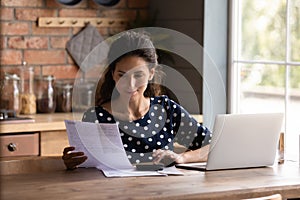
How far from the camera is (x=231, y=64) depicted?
4.74 m

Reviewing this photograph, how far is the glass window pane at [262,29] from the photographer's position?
170 inches

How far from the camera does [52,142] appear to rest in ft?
14.2

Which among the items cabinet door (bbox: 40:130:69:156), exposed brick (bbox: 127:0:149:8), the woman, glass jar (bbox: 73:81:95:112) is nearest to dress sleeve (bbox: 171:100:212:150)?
the woman

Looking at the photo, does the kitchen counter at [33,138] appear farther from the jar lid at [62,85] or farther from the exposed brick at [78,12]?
the exposed brick at [78,12]

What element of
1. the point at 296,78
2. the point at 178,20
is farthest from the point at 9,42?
the point at 296,78

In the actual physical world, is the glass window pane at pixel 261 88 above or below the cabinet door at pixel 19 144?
above

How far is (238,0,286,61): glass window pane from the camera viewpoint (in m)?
4.32

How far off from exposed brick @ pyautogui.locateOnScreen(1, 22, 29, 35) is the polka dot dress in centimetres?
147

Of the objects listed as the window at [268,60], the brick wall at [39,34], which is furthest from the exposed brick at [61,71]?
the window at [268,60]

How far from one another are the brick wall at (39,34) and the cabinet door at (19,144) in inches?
24.8

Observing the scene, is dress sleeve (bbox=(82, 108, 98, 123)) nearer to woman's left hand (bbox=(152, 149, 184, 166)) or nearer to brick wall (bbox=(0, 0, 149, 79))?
woman's left hand (bbox=(152, 149, 184, 166))

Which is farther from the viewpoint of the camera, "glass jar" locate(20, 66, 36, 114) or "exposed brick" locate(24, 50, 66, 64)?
"exposed brick" locate(24, 50, 66, 64)

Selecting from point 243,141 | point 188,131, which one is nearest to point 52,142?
point 188,131

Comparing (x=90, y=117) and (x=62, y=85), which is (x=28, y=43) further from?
(x=90, y=117)
